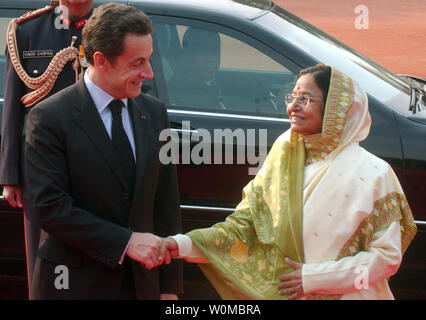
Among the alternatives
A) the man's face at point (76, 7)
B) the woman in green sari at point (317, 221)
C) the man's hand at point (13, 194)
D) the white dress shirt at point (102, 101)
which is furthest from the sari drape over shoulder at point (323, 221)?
the man's face at point (76, 7)

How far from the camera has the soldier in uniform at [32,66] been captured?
144 inches

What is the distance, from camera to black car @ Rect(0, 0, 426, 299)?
441cm

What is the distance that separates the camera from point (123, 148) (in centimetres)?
277

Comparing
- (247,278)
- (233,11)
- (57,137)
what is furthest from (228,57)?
(57,137)

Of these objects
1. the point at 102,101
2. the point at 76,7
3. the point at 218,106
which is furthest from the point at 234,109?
the point at 102,101

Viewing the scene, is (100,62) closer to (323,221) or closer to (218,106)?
(323,221)

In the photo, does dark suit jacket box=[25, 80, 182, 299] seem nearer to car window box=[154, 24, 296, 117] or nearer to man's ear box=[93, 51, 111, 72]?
man's ear box=[93, 51, 111, 72]

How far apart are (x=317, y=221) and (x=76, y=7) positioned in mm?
1502

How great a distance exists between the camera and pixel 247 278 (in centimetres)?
314

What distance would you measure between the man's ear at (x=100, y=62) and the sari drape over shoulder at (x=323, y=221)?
0.78 meters

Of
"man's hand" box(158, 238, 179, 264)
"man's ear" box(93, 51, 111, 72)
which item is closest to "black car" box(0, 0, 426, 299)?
"man's hand" box(158, 238, 179, 264)

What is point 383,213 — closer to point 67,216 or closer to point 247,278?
point 247,278

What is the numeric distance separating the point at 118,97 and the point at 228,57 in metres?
1.96

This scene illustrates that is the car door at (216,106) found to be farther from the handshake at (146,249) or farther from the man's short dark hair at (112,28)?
the man's short dark hair at (112,28)
